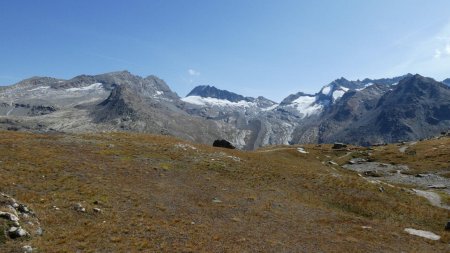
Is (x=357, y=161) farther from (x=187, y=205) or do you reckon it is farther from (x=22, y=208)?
(x=22, y=208)

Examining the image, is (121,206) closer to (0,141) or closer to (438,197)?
(0,141)

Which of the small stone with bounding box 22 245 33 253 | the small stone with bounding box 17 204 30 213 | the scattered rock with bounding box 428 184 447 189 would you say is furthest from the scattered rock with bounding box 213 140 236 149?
the small stone with bounding box 22 245 33 253

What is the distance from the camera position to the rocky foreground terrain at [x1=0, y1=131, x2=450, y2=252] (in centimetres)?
2481

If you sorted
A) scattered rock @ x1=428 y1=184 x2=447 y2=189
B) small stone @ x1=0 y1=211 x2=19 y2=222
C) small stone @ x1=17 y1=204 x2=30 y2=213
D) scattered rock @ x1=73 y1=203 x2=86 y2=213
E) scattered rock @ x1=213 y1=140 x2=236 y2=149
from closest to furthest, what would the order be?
1. small stone @ x1=0 y1=211 x2=19 y2=222
2. small stone @ x1=17 y1=204 x2=30 y2=213
3. scattered rock @ x1=73 y1=203 x2=86 y2=213
4. scattered rock @ x1=428 y1=184 x2=447 y2=189
5. scattered rock @ x1=213 y1=140 x2=236 y2=149

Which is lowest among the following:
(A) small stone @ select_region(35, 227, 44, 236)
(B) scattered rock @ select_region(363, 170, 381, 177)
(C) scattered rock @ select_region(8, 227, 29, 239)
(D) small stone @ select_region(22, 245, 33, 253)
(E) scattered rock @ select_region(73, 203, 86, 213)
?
(B) scattered rock @ select_region(363, 170, 381, 177)

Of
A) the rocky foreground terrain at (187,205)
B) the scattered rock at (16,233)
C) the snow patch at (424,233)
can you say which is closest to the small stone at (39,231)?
the rocky foreground terrain at (187,205)

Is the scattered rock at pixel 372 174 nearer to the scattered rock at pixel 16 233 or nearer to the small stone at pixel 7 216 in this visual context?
the scattered rock at pixel 16 233

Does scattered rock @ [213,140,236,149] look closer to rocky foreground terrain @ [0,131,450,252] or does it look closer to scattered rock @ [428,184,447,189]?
rocky foreground terrain @ [0,131,450,252]

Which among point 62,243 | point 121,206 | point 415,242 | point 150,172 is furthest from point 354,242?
point 150,172

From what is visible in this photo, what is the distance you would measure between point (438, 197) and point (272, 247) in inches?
1394

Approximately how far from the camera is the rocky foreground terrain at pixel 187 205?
977 inches

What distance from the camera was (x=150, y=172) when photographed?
4434 cm

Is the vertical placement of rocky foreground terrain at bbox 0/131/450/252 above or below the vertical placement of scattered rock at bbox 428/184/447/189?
above

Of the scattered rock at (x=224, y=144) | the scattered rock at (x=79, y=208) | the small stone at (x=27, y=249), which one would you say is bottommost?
the small stone at (x=27, y=249)
